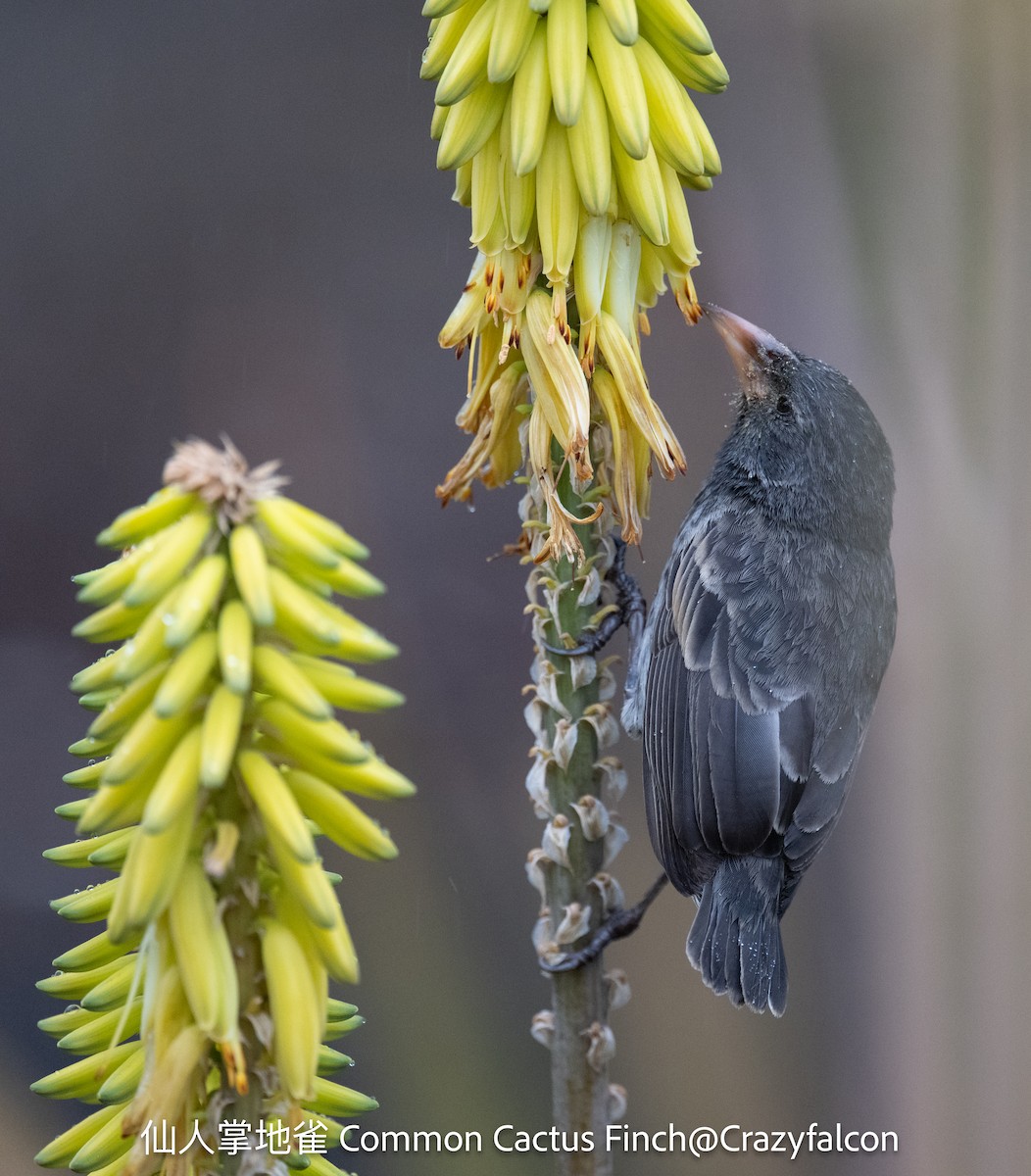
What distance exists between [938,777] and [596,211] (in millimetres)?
1720

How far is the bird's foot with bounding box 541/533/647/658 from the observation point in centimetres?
136

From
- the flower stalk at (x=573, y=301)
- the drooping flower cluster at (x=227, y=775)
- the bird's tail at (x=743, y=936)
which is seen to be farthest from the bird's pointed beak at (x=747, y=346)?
the drooping flower cluster at (x=227, y=775)

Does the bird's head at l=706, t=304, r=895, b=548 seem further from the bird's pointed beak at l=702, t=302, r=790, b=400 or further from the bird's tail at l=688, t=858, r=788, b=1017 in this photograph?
the bird's tail at l=688, t=858, r=788, b=1017

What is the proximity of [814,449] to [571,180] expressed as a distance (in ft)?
4.05

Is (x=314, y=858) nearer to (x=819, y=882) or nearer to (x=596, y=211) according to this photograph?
(x=596, y=211)

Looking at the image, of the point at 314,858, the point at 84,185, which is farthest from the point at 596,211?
the point at 84,185

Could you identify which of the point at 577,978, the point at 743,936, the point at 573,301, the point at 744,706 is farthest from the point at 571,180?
the point at 743,936

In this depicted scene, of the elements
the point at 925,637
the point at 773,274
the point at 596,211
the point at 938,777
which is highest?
the point at 773,274

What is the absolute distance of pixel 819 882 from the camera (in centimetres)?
257

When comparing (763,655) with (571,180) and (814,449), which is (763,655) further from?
(571,180)

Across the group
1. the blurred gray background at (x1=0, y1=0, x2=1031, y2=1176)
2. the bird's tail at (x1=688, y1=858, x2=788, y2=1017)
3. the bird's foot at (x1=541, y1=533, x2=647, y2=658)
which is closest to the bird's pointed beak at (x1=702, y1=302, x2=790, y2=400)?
the blurred gray background at (x1=0, y1=0, x2=1031, y2=1176)

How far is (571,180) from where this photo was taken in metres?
1.26

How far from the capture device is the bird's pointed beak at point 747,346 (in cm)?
213

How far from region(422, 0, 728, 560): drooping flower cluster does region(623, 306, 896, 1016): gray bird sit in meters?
0.85
